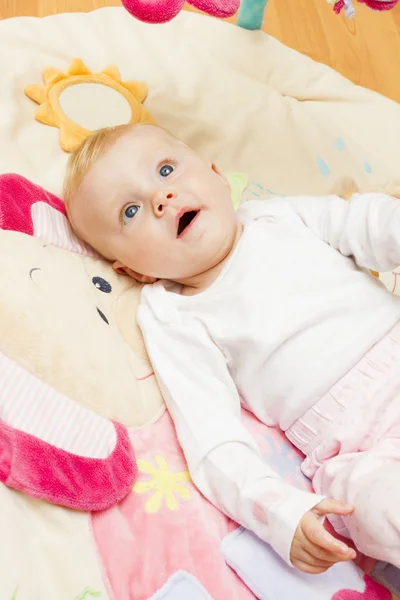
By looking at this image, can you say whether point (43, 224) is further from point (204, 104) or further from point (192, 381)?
point (204, 104)

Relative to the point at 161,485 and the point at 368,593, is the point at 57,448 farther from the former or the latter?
the point at 368,593

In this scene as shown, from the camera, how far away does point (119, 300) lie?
1.01 metres

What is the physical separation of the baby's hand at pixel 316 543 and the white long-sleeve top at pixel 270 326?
0.12 metres

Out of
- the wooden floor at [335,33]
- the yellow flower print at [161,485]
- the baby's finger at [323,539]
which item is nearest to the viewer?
the baby's finger at [323,539]

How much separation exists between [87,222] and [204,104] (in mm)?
435

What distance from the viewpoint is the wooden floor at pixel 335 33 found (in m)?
1.78

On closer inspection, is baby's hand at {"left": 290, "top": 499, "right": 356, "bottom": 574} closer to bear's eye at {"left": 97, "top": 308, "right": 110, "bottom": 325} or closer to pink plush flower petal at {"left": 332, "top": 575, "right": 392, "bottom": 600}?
pink plush flower petal at {"left": 332, "top": 575, "right": 392, "bottom": 600}

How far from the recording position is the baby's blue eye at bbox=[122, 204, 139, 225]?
96cm

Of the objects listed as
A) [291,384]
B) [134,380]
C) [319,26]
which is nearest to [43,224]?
[134,380]

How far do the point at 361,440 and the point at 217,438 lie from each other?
0.64 feet

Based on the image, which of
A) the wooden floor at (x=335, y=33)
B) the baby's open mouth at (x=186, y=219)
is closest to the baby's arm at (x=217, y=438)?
the baby's open mouth at (x=186, y=219)

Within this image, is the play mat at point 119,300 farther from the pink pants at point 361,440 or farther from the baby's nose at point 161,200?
the baby's nose at point 161,200

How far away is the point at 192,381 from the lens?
2.94ft

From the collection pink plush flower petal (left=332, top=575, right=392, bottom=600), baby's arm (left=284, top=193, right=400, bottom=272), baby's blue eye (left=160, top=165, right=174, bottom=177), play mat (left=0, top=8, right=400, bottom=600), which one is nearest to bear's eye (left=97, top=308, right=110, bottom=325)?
play mat (left=0, top=8, right=400, bottom=600)
